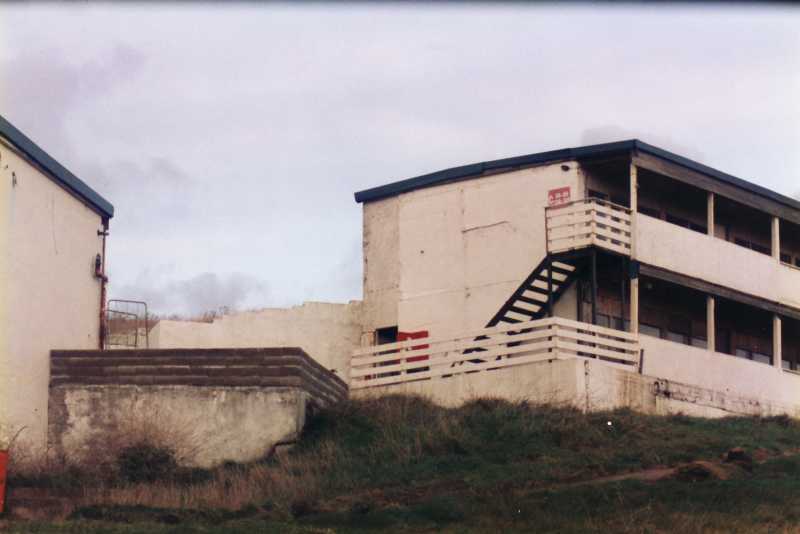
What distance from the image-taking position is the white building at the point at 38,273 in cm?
2733

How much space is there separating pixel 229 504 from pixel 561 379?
8.62 meters

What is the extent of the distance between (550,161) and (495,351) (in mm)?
5701

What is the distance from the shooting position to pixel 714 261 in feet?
112

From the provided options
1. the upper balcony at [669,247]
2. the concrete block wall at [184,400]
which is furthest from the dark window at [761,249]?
the concrete block wall at [184,400]

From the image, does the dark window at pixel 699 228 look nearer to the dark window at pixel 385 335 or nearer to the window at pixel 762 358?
the window at pixel 762 358

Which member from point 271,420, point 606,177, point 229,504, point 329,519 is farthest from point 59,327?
point 606,177

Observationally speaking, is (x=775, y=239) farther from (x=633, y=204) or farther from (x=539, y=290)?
(x=539, y=290)

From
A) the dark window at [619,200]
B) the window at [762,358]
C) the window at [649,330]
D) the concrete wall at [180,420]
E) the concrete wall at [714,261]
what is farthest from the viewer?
the window at [762,358]

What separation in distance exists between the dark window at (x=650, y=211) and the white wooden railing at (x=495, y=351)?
16.2 ft

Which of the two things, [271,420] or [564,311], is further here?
[564,311]

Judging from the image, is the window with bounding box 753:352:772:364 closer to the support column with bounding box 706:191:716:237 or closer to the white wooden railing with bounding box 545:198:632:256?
the support column with bounding box 706:191:716:237

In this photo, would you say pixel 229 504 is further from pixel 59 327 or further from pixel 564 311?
pixel 564 311

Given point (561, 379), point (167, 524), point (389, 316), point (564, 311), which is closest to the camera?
point (167, 524)

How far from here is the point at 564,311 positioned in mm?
32656
